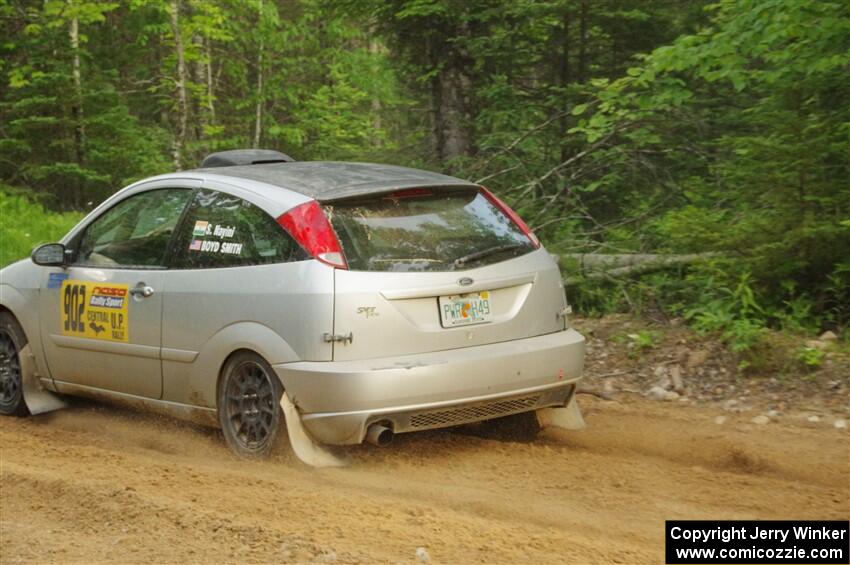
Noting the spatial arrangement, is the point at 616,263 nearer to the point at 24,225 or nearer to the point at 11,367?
the point at 11,367

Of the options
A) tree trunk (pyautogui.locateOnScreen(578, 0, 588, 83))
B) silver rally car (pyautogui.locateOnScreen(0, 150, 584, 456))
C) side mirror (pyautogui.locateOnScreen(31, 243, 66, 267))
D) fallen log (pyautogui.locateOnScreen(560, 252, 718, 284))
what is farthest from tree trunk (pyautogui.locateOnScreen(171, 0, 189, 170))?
silver rally car (pyautogui.locateOnScreen(0, 150, 584, 456))

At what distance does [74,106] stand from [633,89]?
11823 mm

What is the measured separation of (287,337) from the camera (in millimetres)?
5559

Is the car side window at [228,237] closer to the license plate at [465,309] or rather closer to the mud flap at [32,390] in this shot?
the license plate at [465,309]

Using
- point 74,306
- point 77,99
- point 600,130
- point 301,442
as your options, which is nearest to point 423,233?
point 301,442

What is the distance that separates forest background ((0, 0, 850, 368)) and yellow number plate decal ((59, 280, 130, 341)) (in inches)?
168

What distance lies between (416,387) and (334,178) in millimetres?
1446

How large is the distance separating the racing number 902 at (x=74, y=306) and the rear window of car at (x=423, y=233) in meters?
2.23

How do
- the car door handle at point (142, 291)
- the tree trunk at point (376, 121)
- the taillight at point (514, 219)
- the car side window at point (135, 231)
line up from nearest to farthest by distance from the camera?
the taillight at point (514, 219) → the car door handle at point (142, 291) → the car side window at point (135, 231) → the tree trunk at point (376, 121)

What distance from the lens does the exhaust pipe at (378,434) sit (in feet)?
17.8

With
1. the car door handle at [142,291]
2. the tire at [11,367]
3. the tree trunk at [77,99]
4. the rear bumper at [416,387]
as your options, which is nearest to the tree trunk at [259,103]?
the tree trunk at [77,99]

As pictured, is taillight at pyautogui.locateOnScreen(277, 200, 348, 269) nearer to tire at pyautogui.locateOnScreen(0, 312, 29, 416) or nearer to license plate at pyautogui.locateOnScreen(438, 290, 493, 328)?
license plate at pyautogui.locateOnScreen(438, 290, 493, 328)

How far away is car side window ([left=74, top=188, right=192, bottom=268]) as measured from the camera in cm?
663

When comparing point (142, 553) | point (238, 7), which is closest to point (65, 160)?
point (238, 7)
